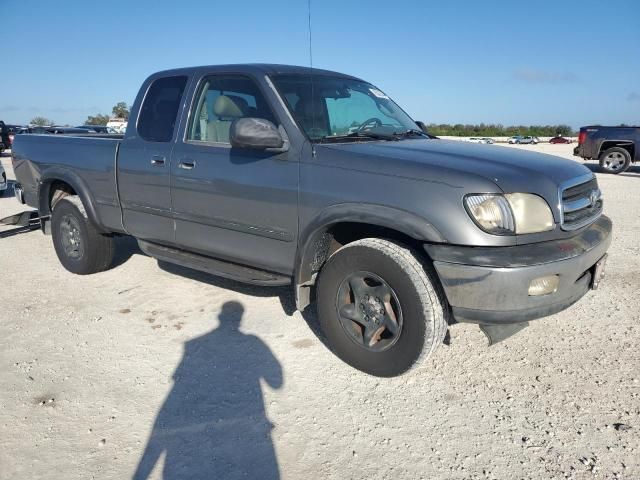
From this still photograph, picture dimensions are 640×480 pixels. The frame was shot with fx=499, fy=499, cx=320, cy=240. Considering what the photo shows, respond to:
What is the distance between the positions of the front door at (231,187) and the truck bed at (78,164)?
94cm

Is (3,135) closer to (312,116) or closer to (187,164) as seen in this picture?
(187,164)

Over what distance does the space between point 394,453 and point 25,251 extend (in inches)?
224

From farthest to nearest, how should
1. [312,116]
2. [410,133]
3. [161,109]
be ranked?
[161,109], [410,133], [312,116]

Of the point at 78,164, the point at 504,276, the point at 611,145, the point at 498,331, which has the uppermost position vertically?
the point at 78,164

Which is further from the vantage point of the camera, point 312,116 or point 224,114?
point 224,114

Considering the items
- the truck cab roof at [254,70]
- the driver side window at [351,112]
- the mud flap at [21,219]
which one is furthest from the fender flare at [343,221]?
the mud flap at [21,219]

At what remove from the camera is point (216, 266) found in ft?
12.9

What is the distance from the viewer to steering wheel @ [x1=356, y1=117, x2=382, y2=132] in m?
3.77

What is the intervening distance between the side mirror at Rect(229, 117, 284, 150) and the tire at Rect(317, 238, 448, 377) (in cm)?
85

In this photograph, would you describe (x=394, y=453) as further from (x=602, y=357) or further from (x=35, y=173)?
(x=35, y=173)

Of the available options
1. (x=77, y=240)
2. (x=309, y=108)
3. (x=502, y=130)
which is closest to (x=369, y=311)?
(x=309, y=108)

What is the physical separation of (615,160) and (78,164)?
49.7 ft

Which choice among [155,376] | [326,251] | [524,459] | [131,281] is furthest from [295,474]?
[131,281]

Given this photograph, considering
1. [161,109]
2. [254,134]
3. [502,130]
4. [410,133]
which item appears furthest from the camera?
[502,130]
